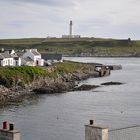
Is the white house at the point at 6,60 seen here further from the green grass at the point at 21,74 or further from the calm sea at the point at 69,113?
the calm sea at the point at 69,113

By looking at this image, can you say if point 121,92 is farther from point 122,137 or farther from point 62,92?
point 122,137

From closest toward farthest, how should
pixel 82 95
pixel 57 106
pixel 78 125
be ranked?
pixel 78 125
pixel 57 106
pixel 82 95

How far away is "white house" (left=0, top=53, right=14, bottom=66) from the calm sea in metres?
18.3

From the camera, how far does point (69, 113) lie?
2157 inches

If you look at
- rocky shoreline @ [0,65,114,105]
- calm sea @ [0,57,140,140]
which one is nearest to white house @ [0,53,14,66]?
rocky shoreline @ [0,65,114,105]

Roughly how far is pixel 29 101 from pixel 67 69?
44.4 metres

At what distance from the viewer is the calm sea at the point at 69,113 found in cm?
4166

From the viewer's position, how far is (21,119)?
161 ft

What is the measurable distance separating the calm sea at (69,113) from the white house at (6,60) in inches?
722

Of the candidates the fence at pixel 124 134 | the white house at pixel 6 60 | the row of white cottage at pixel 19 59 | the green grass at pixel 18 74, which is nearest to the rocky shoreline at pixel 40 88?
the green grass at pixel 18 74

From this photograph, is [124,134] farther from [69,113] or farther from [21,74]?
[21,74]

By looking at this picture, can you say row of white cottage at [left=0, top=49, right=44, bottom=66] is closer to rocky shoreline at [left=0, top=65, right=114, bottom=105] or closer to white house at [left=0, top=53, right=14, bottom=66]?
white house at [left=0, top=53, right=14, bottom=66]

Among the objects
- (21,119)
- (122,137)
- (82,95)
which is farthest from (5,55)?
(122,137)

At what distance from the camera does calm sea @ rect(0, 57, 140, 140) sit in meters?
41.7
